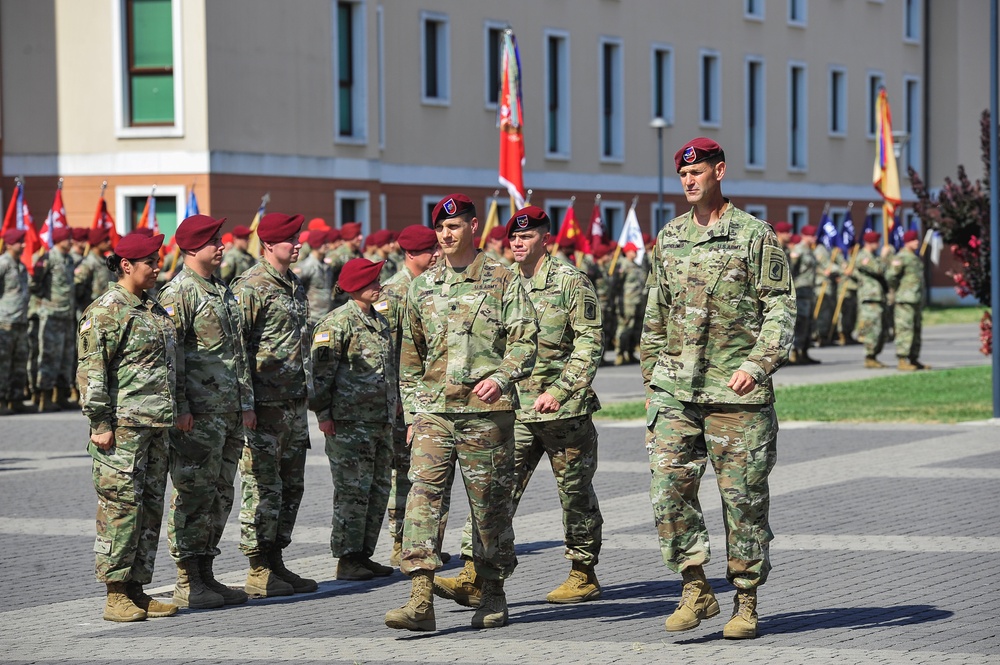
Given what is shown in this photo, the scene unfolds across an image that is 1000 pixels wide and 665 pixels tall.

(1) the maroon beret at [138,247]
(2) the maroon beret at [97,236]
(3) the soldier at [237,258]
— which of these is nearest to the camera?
(1) the maroon beret at [138,247]

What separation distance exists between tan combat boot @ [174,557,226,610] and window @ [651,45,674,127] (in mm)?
36698

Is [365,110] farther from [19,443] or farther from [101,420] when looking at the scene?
[101,420]

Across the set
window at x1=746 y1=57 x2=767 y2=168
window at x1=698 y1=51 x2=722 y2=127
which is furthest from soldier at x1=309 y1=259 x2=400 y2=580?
window at x1=746 y1=57 x2=767 y2=168

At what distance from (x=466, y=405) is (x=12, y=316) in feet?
44.7

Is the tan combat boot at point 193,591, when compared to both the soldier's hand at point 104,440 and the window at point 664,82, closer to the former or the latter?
the soldier's hand at point 104,440

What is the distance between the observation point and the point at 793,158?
50812mm

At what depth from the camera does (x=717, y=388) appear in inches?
323

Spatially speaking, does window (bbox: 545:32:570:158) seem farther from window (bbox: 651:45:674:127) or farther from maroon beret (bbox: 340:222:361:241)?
maroon beret (bbox: 340:222:361:241)

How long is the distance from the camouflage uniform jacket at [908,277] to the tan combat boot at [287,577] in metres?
17.8

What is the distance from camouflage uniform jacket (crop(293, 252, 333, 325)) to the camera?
20903 millimetres

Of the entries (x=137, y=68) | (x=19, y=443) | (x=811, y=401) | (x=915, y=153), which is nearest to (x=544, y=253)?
(x=19, y=443)

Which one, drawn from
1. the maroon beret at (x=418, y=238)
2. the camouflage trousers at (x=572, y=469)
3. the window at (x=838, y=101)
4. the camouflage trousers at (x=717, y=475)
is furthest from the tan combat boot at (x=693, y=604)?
the window at (x=838, y=101)

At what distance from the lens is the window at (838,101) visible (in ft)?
172

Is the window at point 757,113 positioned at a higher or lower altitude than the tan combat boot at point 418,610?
higher
